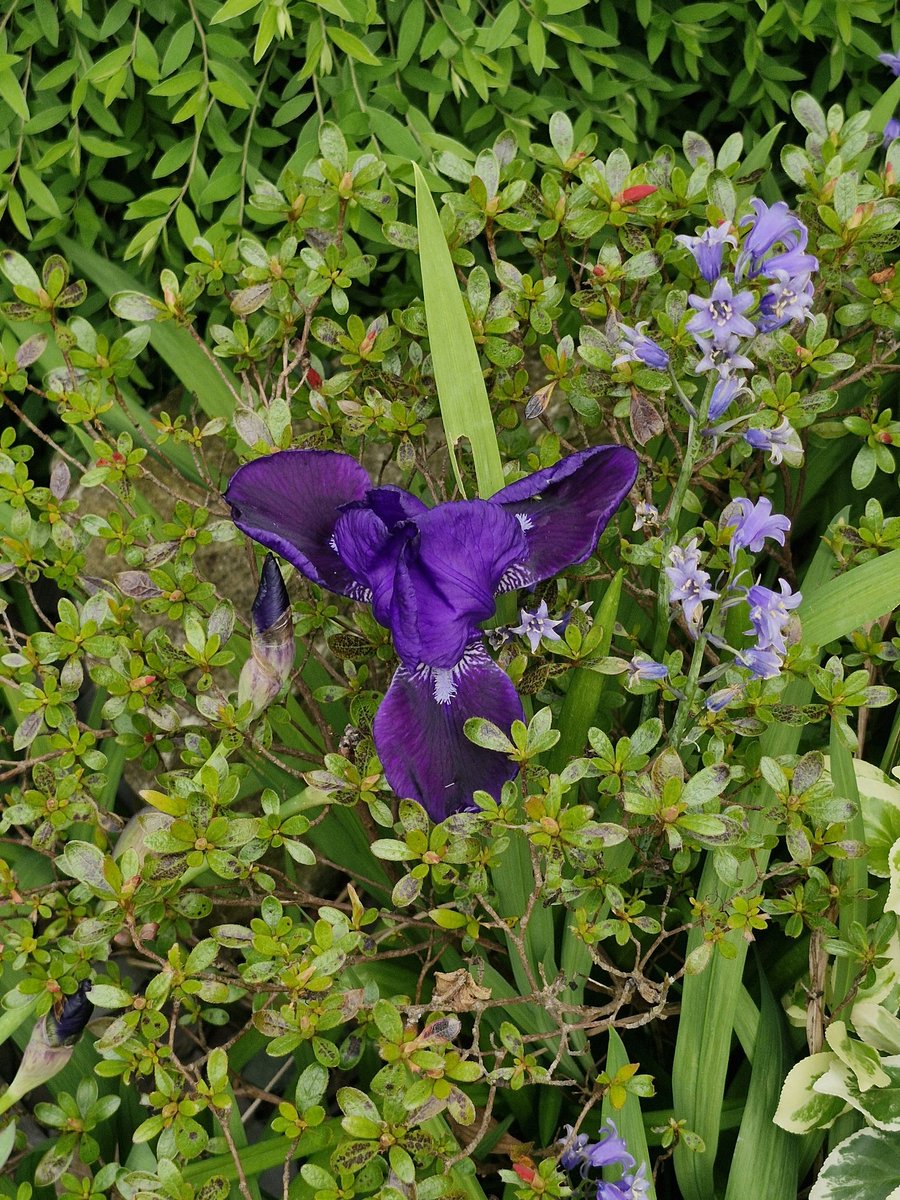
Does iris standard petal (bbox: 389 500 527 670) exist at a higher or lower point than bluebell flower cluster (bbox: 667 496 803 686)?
higher

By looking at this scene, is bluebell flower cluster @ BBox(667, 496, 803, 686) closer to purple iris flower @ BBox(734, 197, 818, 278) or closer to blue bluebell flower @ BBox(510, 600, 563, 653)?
blue bluebell flower @ BBox(510, 600, 563, 653)

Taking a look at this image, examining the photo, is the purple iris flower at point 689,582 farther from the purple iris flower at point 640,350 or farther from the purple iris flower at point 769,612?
the purple iris flower at point 640,350

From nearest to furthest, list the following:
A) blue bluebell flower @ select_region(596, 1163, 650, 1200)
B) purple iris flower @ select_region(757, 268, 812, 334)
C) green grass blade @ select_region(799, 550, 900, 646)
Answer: blue bluebell flower @ select_region(596, 1163, 650, 1200)
purple iris flower @ select_region(757, 268, 812, 334)
green grass blade @ select_region(799, 550, 900, 646)

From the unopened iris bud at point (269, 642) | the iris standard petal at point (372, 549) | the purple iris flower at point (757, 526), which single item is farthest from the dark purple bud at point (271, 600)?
the purple iris flower at point (757, 526)

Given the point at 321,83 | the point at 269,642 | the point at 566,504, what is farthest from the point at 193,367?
the point at 566,504

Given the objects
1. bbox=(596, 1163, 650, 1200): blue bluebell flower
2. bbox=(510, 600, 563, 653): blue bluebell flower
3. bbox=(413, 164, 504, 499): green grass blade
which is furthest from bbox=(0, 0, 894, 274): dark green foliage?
bbox=(596, 1163, 650, 1200): blue bluebell flower

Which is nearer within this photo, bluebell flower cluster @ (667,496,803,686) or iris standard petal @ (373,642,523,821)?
bluebell flower cluster @ (667,496,803,686)

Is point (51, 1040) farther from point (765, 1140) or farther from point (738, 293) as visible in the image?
point (738, 293)
